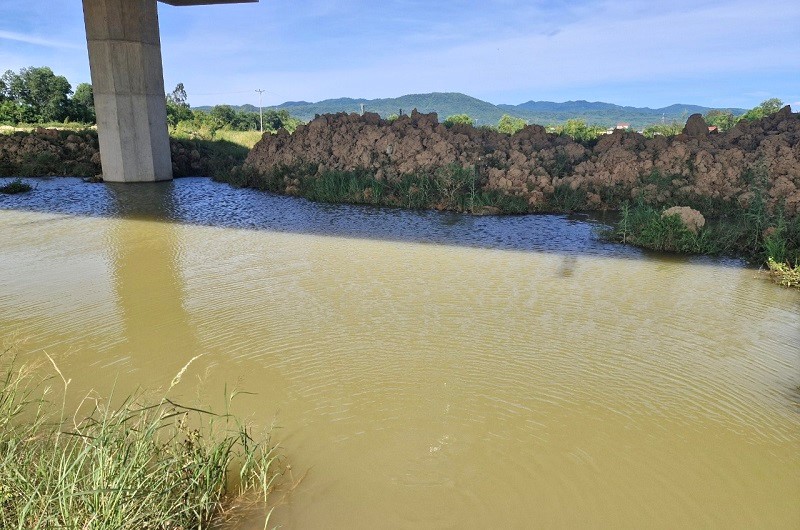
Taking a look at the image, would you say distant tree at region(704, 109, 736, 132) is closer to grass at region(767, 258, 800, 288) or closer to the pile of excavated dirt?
the pile of excavated dirt

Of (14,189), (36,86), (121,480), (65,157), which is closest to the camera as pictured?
(121,480)

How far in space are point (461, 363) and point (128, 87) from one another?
45.2ft

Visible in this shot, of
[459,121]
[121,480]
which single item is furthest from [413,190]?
[459,121]

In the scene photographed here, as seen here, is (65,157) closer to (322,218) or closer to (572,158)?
(322,218)

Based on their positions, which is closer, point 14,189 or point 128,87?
point 14,189

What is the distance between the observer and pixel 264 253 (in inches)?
277

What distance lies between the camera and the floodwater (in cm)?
261

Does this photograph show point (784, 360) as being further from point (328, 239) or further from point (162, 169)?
point (162, 169)

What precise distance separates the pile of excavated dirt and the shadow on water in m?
1.30

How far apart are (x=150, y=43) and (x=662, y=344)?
14.5m

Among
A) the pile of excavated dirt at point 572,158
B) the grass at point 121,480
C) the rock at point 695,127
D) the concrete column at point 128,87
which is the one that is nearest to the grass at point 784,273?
the pile of excavated dirt at point 572,158

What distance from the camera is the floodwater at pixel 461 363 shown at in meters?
2.61

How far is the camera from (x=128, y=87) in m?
14.6

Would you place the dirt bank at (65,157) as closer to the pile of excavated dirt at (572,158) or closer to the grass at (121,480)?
the pile of excavated dirt at (572,158)
